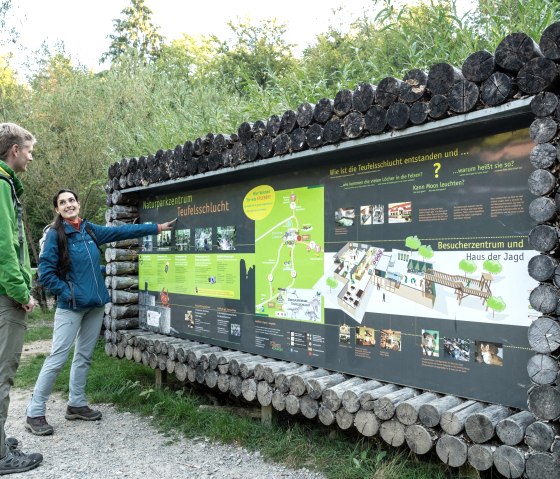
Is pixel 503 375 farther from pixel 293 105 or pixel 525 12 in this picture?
pixel 293 105

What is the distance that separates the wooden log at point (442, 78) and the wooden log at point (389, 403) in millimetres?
2198

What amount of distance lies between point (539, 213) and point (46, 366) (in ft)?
16.2

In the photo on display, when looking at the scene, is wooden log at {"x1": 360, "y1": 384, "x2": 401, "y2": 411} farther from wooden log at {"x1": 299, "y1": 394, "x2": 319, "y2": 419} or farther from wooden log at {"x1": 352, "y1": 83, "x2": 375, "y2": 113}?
wooden log at {"x1": 352, "y1": 83, "x2": 375, "y2": 113}

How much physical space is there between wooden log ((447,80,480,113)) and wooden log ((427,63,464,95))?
0.14 feet

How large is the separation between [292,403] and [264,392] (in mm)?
392

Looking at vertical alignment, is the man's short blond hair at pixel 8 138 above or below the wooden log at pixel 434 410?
above

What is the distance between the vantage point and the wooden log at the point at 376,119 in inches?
161

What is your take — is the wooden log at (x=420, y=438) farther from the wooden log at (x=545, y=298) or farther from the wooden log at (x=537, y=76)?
the wooden log at (x=537, y=76)

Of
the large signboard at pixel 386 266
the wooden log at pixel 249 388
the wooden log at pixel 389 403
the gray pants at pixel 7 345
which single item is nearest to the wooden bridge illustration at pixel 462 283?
the large signboard at pixel 386 266

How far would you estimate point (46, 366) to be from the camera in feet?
18.8

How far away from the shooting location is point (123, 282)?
758cm

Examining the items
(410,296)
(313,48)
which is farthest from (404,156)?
(313,48)

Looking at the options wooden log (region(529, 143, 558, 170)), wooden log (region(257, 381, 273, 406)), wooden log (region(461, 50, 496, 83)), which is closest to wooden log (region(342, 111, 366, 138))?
wooden log (region(461, 50, 496, 83))

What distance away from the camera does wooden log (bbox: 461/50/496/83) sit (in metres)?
3.44
